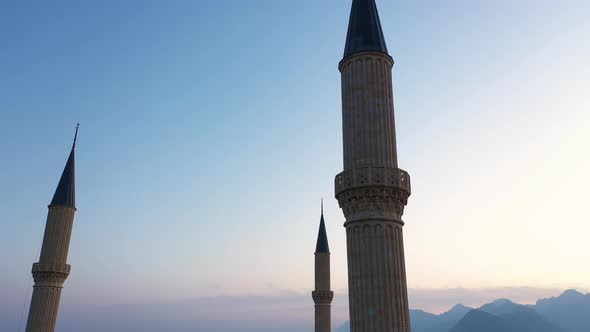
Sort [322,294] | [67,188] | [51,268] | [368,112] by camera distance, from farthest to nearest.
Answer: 1. [322,294]
2. [67,188]
3. [51,268]
4. [368,112]

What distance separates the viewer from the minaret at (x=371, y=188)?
65.8ft

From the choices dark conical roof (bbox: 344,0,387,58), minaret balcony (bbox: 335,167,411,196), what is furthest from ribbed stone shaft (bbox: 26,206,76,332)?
dark conical roof (bbox: 344,0,387,58)

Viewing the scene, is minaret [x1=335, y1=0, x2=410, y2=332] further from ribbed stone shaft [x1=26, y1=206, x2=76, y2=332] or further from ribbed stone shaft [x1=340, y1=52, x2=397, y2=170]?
ribbed stone shaft [x1=26, y1=206, x2=76, y2=332]

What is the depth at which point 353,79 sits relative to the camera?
23.3 metres

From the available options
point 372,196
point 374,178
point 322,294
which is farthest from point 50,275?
point 374,178

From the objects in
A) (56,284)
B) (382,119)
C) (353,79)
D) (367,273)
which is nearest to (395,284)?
(367,273)

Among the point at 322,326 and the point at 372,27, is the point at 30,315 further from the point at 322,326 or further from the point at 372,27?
the point at 372,27

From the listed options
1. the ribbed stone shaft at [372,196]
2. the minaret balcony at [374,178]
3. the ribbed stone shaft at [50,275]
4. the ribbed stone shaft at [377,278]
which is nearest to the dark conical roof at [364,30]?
the ribbed stone shaft at [372,196]

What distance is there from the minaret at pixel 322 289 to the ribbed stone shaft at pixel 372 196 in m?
27.0

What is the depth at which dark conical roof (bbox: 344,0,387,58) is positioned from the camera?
23672 millimetres

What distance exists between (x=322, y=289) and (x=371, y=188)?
28328 mm

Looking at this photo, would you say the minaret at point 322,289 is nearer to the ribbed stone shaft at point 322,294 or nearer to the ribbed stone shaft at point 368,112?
the ribbed stone shaft at point 322,294

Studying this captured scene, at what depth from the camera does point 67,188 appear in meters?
41.0

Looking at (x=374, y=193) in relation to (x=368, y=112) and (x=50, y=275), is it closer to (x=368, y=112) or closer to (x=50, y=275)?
(x=368, y=112)
